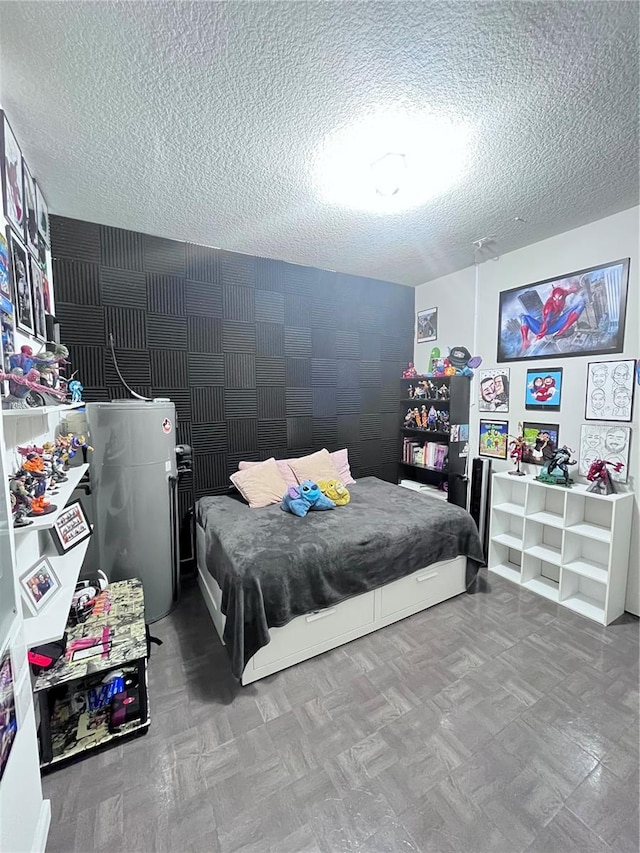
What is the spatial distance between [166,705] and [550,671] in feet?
6.81

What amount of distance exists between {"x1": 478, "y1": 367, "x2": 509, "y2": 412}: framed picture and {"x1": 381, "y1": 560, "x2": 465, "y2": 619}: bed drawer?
1.49m

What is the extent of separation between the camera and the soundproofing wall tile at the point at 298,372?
3.49 meters

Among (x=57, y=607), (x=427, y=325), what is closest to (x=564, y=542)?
(x=427, y=325)

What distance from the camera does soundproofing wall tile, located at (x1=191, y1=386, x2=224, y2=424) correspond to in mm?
3062

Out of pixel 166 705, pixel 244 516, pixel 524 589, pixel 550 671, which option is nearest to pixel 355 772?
pixel 166 705

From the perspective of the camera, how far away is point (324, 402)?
3.69 metres

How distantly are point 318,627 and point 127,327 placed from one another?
2.57 m

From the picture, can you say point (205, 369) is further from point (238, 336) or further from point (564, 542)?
point (564, 542)

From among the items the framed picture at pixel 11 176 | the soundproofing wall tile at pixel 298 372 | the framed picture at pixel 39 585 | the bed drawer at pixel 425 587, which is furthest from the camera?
the soundproofing wall tile at pixel 298 372

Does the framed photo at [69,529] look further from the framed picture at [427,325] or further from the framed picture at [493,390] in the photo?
the framed picture at [427,325]

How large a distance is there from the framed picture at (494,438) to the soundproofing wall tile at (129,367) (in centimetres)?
308

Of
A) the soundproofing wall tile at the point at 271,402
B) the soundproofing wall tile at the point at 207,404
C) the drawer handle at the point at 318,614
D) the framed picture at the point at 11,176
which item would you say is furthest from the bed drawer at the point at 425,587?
the framed picture at the point at 11,176

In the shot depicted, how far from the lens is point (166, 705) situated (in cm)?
177

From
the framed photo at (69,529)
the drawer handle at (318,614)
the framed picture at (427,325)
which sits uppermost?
the framed picture at (427,325)
